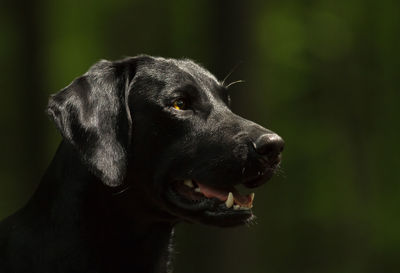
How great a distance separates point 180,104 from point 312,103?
10841mm

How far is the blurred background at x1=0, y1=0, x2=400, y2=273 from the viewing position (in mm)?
13273

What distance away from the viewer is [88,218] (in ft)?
12.6

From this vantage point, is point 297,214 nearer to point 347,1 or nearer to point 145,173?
point 347,1

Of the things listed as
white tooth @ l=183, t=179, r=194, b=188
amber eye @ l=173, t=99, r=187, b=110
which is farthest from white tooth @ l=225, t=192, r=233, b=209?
amber eye @ l=173, t=99, r=187, b=110

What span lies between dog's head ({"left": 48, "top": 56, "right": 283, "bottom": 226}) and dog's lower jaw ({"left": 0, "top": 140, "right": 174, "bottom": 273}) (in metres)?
0.15

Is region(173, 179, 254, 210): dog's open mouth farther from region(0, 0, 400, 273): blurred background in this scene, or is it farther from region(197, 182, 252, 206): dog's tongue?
region(0, 0, 400, 273): blurred background

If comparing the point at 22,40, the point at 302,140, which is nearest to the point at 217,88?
the point at 22,40

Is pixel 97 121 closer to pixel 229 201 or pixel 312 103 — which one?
pixel 229 201

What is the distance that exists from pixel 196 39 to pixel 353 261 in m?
5.38

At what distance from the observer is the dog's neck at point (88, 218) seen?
3804mm

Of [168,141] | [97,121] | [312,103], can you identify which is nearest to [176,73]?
[168,141]

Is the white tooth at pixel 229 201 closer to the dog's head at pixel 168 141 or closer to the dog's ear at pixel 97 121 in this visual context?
the dog's head at pixel 168 141

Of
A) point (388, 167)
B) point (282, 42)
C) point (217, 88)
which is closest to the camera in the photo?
point (217, 88)

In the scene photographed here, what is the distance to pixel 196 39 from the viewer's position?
13742 millimetres
